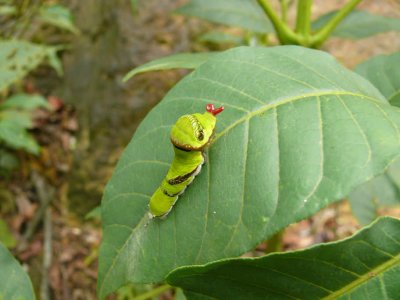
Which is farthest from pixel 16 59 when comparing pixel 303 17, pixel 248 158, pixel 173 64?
pixel 248 158

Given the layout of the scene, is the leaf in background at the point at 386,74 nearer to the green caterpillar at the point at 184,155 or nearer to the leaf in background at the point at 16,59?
the green caterpillar at the point at 184,155

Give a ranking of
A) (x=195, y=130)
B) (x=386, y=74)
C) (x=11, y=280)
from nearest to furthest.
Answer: (x=195, y=130) → (x=11, y=280) → (x=386, y=74)

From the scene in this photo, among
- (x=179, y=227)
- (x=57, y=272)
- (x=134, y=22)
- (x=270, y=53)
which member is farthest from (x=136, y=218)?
(x=134, y=22)

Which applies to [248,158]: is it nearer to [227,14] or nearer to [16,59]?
[227,14]

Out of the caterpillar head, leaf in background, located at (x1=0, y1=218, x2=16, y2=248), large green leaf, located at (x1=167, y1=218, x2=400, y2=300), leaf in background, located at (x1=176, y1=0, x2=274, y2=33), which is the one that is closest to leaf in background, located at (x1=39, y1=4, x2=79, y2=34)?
leaf in background, located at (x1=0, y1=218, x2=16, y2=248)

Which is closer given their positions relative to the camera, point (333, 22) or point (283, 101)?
point (283, 101)

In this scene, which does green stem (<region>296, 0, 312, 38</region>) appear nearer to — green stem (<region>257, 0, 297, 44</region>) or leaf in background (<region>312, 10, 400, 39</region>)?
green stem (<region>257, 0, 297, 44</region>)
